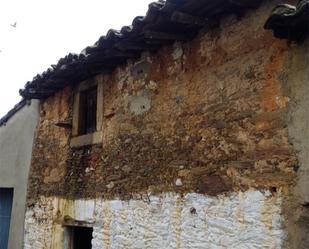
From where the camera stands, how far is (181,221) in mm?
3910

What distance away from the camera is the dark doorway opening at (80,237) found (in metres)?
5.73

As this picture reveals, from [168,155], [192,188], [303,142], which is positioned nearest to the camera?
[303,142]

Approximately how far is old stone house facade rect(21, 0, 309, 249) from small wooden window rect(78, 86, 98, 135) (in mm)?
14

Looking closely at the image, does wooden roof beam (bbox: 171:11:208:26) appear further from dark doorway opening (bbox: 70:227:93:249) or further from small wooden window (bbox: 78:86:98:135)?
dark doorway opening (bbox: 70:227:93:249)

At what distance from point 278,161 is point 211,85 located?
3.35ft

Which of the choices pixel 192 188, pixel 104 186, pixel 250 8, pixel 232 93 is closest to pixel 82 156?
pixel 104 186

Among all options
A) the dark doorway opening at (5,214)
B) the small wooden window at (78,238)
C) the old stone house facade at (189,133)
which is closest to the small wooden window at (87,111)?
the old stone house facade at (189,133)

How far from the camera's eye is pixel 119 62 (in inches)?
201

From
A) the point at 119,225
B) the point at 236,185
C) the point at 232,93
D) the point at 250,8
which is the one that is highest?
the point at 250,8

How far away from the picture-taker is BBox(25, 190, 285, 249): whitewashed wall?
322cm

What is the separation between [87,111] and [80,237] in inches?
68.1

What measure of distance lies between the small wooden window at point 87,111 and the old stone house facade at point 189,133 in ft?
0.05

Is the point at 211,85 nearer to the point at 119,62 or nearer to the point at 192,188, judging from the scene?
the point at 192,188

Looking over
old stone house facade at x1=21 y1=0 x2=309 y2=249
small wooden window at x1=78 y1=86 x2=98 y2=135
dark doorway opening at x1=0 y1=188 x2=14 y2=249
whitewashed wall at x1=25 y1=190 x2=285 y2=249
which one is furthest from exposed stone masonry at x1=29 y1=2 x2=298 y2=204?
dark doorway opening at x1=0 y1=188 x2=14 y2=249
